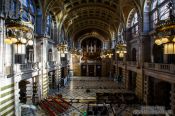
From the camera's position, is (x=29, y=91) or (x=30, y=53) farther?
(x=29, y=91)

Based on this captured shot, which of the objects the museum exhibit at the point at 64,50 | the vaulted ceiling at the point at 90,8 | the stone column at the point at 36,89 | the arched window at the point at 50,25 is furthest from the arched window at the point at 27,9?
the stone column at the point at 36,89

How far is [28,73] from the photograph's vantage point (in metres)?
18.2

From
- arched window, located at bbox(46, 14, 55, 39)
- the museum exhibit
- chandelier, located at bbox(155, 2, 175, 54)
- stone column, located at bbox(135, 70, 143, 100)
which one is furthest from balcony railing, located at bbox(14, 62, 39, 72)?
stone column, located at bbox(135, 70, 143, 100)

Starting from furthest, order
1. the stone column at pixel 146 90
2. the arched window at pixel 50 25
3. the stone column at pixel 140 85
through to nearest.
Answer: the arched window at pixel 50 25 → the stone column at pixel 140 85 → the stone column at pixel 146 90

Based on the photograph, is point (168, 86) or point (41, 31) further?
point (41, 31)

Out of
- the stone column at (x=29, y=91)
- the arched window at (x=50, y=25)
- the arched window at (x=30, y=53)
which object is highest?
the arched window at (x=50, y=25)

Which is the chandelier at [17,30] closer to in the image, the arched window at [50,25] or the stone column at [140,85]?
the stone column at [140,85]

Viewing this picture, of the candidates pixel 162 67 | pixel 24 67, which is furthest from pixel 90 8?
pixel 162 67

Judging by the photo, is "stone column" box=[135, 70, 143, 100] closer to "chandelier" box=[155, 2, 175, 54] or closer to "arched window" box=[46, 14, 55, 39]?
"arched window" box=[46, 14, 55, 39]

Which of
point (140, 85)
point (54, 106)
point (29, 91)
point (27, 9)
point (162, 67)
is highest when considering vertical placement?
point (27, 9)

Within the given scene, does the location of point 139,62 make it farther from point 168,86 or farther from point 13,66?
point 13,66

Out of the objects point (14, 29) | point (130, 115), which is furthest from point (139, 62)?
point (14, 29)

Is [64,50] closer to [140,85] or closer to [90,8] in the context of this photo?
[140,85]

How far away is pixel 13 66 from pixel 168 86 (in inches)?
585
